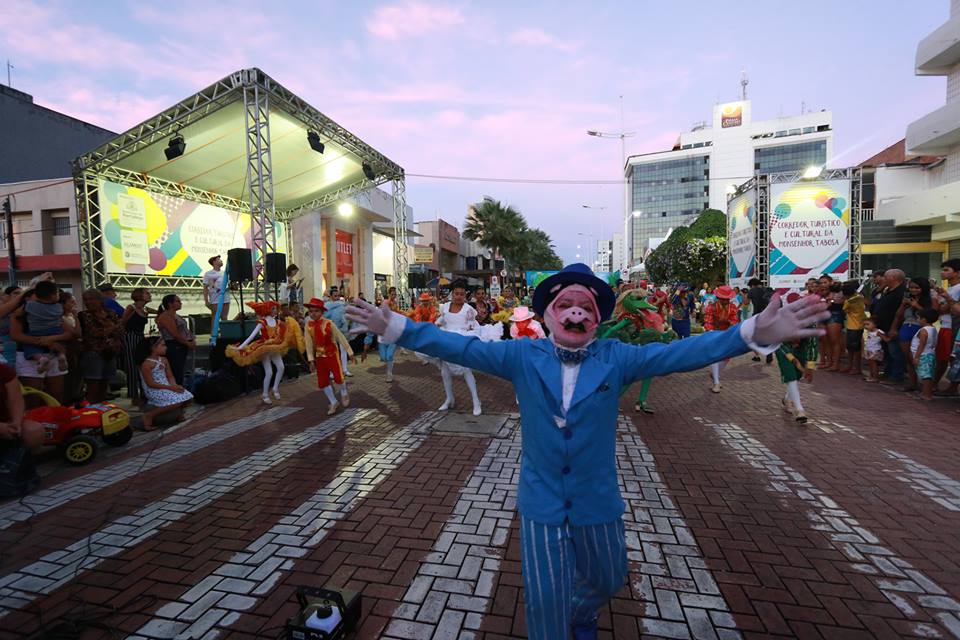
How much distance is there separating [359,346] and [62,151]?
70.2 feet

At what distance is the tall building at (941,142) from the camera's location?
19.6m

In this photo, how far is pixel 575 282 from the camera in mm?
2197

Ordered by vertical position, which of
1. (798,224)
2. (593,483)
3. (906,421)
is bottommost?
(906,421)

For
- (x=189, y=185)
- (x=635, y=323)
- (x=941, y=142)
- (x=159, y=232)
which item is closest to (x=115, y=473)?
(x=635, y=323)

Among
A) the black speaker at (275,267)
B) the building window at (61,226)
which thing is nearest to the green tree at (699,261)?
the black speaker at (275,267)

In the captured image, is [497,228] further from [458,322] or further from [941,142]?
[458,322]

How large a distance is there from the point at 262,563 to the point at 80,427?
389 cm

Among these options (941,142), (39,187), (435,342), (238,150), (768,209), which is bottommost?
(435,342)

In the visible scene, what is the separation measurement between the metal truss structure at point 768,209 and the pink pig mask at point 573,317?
19.2 metres

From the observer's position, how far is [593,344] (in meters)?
Answer: 2.18

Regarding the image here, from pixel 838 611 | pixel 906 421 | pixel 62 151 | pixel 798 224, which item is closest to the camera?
pixel 838 611

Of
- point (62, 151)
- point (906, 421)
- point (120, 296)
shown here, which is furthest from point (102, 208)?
point (906, 421)

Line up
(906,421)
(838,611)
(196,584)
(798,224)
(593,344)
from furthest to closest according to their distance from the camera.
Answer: (798,224) → (906,421) → (196,584) → (838,611) → (593,344)

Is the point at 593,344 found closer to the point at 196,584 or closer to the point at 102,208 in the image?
the point at 196,584
